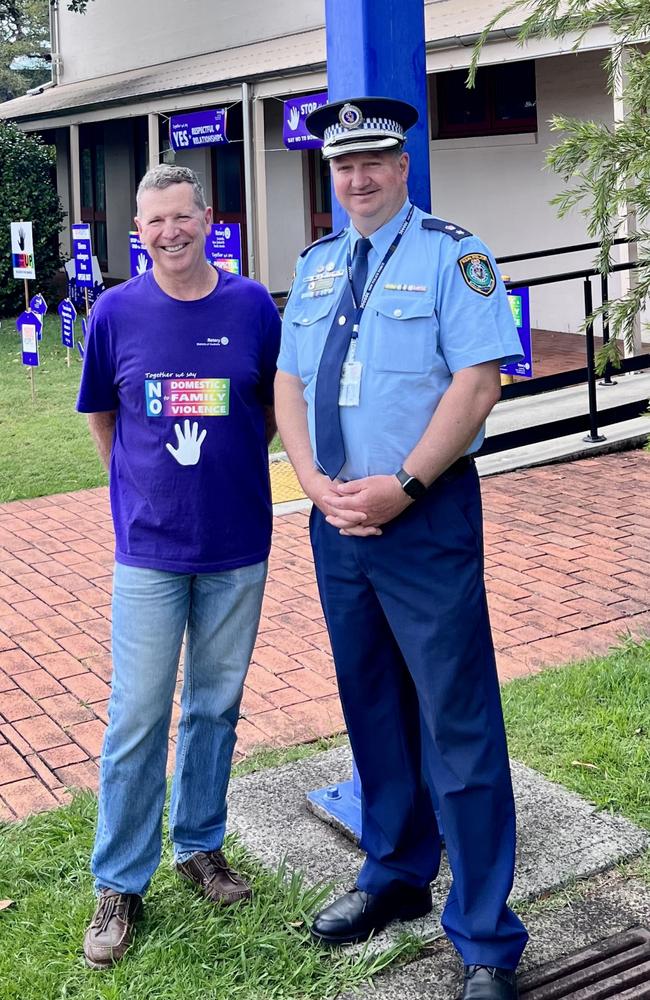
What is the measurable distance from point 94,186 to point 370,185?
75.3 ft

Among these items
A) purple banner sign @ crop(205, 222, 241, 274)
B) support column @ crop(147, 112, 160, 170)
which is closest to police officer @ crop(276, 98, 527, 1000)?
purple banner sign @ crop(205, 222, 241, 274)

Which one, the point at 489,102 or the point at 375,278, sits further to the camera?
the point at 489,102

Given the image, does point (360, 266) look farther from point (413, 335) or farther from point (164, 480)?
point (164, 480)

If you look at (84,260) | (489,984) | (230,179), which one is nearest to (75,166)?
(230,179)

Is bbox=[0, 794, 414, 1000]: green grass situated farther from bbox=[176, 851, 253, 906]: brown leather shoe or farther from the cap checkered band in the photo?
the cap checkered band

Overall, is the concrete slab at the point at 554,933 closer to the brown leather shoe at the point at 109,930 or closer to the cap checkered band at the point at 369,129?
the brown leather shoe at the point at 109,930

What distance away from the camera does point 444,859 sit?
3.47m

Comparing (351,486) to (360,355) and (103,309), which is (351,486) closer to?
(360,355)

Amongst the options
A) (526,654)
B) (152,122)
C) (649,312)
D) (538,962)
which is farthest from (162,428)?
(152,122)

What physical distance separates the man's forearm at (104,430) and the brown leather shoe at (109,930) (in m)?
1.11

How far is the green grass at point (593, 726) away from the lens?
3.86m

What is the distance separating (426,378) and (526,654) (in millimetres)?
2589

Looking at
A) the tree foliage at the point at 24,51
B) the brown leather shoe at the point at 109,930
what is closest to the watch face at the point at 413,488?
the brown leather shoe at the point at 109,930

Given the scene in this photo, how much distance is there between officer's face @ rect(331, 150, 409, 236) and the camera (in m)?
2.82
